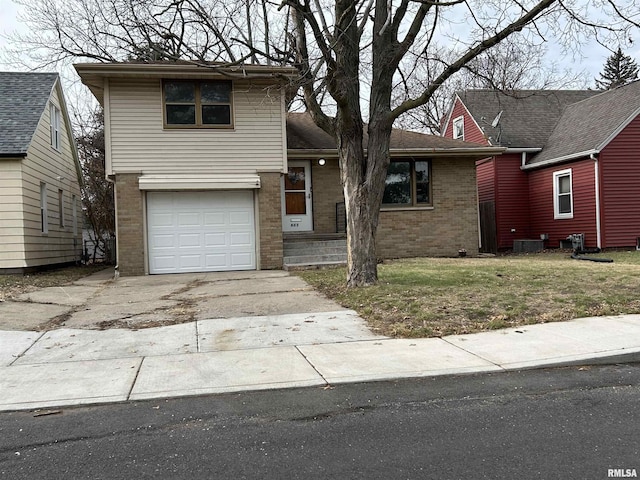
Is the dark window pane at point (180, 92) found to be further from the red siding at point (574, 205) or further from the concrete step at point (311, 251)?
the red siding at point (574, 205)

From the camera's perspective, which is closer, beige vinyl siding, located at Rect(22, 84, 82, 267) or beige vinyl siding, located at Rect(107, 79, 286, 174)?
beige vinyl siding, located at Rect(107, 79, 286, 174)

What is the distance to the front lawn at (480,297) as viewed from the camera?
7.12 metres

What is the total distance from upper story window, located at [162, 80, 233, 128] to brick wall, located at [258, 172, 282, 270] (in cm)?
193

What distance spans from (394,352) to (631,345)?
259 cm

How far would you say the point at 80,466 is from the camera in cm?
335

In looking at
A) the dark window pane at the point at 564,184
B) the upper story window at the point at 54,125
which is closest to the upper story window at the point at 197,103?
the upper story window at the point at 54,125

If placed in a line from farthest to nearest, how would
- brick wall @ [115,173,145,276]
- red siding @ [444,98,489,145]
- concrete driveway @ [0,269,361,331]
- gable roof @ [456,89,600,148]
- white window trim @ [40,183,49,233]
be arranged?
Result: red siding @ [444,98,489,145] → gable roof @ [456,89,600,148] → white window trim @ [40,183,49,233] → brick wall @ [115,173,145,276] → concrete driveway @ [0,269,361,331]

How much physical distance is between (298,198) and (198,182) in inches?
138

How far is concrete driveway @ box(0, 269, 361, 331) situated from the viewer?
8.02 m

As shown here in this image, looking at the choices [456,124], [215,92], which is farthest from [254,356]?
[456,124]

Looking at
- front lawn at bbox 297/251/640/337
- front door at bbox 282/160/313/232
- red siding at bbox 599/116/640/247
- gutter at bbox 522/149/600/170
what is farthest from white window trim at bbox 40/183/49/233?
red siding at bbox 599/116/640/247

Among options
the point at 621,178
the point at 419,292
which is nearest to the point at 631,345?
the point at 419,292

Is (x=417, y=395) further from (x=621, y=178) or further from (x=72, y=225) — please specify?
(x=72, y=225)

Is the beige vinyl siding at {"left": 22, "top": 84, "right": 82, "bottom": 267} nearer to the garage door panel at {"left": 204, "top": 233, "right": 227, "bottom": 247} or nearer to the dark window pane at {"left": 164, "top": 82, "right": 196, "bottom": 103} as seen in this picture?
the dark window pane at {"left": 164, "top": 82, "right": 196, "bottom": 103}
